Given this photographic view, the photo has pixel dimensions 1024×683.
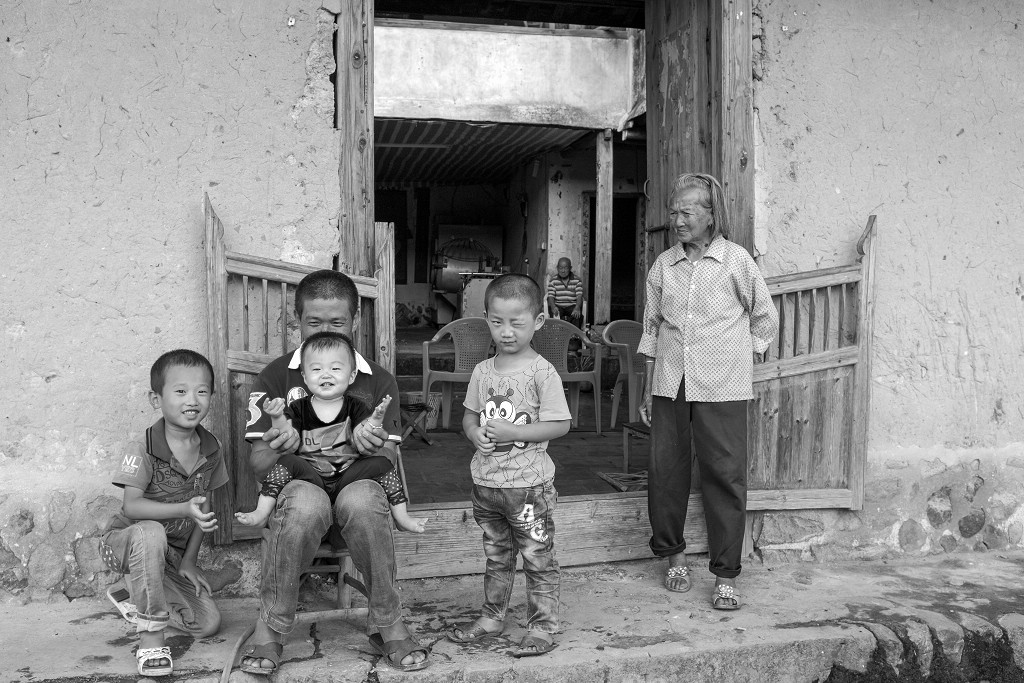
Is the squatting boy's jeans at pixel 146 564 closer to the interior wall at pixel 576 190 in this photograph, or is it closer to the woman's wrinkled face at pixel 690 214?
the woman's wrinkled face at pixel 690 214

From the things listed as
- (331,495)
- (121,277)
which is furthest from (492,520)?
(121,277)

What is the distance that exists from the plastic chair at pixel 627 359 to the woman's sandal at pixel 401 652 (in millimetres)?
4236

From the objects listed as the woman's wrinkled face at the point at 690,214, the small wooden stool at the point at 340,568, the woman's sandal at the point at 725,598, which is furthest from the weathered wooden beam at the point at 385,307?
the woman's sandal at the point at 725,598

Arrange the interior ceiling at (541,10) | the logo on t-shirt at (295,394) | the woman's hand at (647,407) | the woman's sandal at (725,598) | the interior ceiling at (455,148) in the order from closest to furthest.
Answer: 1. the logo on t-shirt at (295,394)
2. the woman's sandal at (725,598)
3. the woman's hand at (647,407)
4. the interior ceiling at (541,10)
5. the interior ceiling at (455,148)

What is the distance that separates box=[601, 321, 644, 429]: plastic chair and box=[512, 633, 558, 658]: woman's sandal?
4.02 meters

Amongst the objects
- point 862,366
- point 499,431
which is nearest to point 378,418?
point 499,431

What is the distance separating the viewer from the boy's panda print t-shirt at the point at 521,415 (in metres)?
3.20

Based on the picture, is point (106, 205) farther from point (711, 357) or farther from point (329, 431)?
point (711, 357)

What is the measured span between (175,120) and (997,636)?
3.87 meters

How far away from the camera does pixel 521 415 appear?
3.22m

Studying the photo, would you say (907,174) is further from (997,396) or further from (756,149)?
(997,396)

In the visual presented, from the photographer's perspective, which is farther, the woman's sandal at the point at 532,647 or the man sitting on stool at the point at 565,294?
the man sitting on stool at the point at 565,294

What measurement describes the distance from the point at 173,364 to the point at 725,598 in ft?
7.72

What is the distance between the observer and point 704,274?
3.81m
